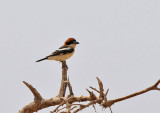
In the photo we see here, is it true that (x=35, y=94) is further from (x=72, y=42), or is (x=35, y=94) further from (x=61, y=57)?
(x=72, y=42)

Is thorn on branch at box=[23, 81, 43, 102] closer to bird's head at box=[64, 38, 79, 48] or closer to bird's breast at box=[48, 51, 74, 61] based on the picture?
bird's breast at box=[48, 51, 74, 61]

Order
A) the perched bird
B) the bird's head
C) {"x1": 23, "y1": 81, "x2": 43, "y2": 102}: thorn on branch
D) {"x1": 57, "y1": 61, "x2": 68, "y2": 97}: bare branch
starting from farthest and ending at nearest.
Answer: the bird's head → the perched bird → {"x1": 57, "y1": 61, "x2": 68, "y2": 97}: bare branch → {"x1": 23, "y1": 81, "x2": 43, "y2": 102}: thorn on branch

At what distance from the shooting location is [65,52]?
12.2 meters

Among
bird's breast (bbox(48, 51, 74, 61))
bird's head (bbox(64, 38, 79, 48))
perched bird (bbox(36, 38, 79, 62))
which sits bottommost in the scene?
bird's breast (bbox(48, 51, 74, 61))

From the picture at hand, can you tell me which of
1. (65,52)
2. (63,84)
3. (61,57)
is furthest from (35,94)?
(65,52)

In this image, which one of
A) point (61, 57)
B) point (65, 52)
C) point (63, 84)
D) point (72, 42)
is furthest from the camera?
point (72, 42)

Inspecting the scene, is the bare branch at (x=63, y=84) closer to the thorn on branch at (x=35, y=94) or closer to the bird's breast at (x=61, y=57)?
the thorn on branch at (x=35, y=94)

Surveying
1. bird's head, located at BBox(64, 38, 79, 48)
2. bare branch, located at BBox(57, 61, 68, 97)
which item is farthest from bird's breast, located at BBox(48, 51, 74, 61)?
bare branch, located at BBox(57, 61, 68, 97)

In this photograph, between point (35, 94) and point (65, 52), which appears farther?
point (65, 52)

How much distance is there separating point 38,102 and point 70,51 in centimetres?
386

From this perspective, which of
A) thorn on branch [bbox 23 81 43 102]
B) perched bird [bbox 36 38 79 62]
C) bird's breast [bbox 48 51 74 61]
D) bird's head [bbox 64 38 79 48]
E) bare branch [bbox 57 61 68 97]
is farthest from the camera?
bird's head [bbox 64 38 79 48]

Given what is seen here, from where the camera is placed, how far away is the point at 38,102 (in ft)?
29.1

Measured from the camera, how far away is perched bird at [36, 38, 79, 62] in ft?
39.3

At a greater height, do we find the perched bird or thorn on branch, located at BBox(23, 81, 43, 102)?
the perched bird
